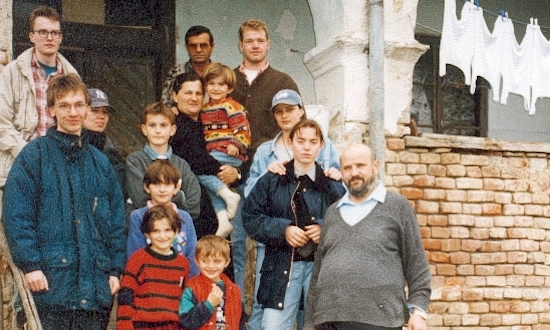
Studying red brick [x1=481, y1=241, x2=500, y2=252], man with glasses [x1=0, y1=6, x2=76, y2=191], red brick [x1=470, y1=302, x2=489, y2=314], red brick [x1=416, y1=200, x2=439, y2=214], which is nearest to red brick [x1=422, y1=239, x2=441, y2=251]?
red brick [x1=416, y1=200, x2=439, y2=214]

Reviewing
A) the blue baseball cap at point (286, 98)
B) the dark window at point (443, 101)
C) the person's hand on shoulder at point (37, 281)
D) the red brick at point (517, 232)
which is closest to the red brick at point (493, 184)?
the red brick at point (517, 232)

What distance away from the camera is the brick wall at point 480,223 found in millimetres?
6770

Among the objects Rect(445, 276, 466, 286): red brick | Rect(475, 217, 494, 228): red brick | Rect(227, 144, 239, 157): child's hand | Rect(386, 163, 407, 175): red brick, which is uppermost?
Rect(227, 144, 239, 157): child's hand

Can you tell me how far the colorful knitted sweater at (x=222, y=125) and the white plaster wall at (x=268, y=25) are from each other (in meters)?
2.66

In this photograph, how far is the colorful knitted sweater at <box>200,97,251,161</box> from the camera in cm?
538

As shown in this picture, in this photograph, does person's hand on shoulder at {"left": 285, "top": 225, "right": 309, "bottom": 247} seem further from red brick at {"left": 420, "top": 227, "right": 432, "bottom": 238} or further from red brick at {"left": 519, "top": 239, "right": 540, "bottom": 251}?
red brick at {"left": 519, "top": 239, "right": 540, "bottom": 251}

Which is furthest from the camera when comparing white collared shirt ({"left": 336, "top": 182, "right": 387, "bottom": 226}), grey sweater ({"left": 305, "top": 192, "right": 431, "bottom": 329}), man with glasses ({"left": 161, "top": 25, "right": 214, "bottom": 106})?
man with glasses ({"left": 161, "top": 25, "right": 214, "bottom": 106})

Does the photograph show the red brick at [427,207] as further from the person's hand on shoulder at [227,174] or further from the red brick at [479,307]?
the person's hand on shoulder at [227,174]

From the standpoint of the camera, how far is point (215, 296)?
14.7 ft

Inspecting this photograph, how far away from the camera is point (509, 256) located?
7121 millimetres

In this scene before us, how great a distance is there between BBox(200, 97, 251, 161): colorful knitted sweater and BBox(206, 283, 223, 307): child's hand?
1149 millimetres

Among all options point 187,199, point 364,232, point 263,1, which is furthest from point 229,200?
point 263,1

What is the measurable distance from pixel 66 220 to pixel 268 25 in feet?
14.3

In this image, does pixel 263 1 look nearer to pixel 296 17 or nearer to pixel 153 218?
pixel 296 17
